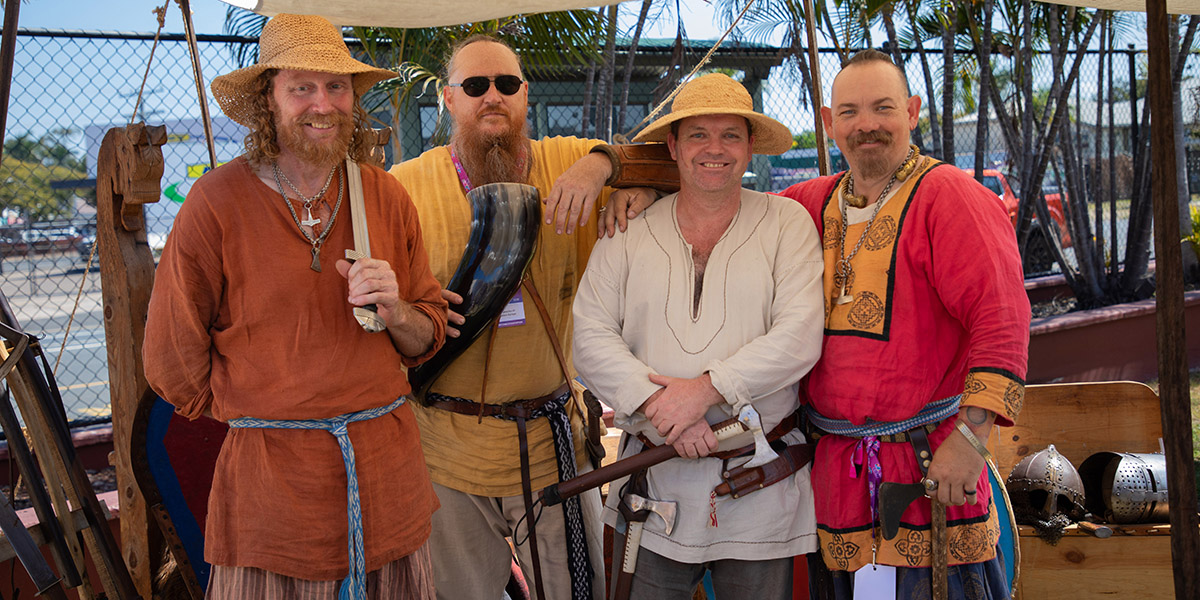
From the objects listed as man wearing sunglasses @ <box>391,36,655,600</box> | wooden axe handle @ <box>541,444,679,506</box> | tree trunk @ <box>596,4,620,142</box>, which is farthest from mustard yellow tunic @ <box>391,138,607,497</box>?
tree trunk @ <box>596,4,620,142</box>

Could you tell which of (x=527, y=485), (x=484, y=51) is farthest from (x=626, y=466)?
(x=484, y=51)

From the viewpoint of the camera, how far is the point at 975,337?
2012 millimetres

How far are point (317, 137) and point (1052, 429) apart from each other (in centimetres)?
323

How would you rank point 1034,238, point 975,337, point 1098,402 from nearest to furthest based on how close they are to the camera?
point 975,337, point 1098,402, point 1034,238

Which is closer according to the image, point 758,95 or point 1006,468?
point 1006,468

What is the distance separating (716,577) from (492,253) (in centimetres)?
105

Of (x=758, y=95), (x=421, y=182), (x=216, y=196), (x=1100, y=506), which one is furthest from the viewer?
(x=758, y=95)

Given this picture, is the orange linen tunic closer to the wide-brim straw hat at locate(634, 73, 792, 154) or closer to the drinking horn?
the drinking horn

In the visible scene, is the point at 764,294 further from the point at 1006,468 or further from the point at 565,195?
the point at 1006,468

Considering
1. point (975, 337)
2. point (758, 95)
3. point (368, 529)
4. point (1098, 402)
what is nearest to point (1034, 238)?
point (758, 95)

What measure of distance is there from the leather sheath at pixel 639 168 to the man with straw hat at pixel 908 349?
493 millimetres

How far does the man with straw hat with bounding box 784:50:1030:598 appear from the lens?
2.01 metres

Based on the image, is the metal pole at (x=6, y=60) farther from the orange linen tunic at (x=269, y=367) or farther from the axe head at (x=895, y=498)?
the axe head at (x=895, y=498)

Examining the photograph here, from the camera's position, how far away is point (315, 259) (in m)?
1.79
